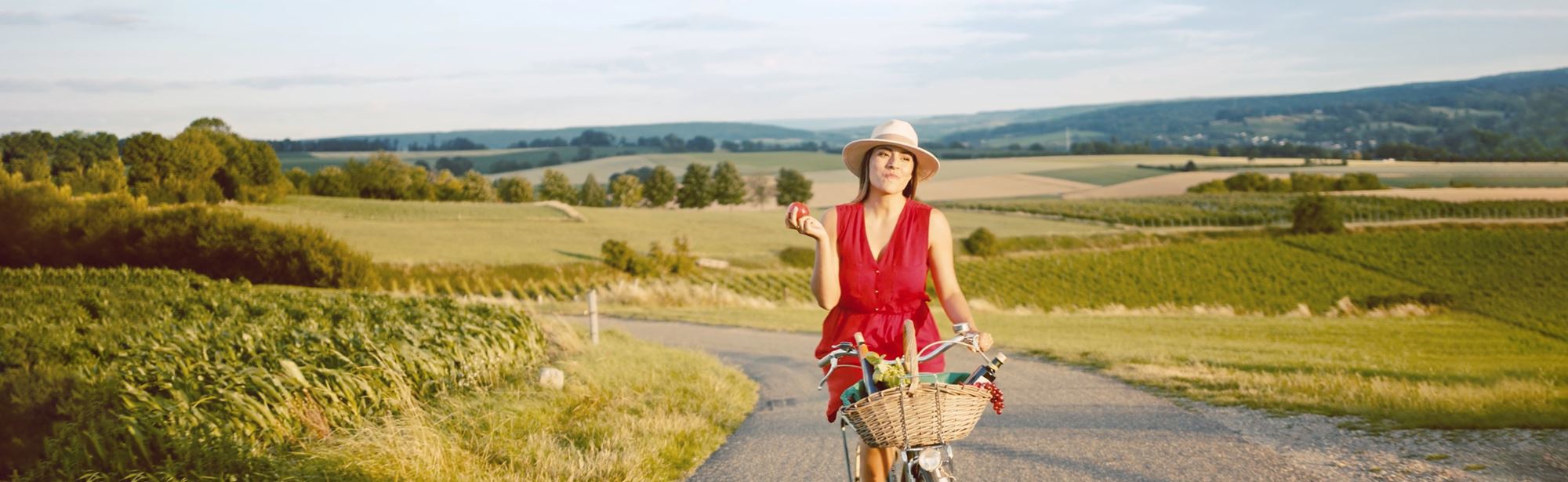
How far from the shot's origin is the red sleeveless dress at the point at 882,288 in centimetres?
447

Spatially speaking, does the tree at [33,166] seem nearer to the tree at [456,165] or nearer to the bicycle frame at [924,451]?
the bicycle frame at [924,451]

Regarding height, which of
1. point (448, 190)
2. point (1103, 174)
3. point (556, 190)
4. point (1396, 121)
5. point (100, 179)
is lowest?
point (556, 190)

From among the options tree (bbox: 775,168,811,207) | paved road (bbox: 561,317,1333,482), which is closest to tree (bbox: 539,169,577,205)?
tree (bbox: 775,168,811,207)

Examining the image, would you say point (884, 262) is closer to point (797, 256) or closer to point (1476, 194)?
point (797, 256)

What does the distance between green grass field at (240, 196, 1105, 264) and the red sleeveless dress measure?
129ft

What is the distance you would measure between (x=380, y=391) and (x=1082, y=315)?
2957 cm

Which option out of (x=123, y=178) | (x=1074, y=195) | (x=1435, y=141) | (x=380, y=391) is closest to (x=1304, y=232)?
(x=1435, y=141)

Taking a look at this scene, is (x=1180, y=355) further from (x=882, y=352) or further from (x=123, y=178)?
(x=123, y=178)

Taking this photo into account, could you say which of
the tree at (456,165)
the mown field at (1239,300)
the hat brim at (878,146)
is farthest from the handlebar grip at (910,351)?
the tree at (456,165)

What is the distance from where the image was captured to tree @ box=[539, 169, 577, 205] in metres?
106

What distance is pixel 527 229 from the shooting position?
65.2 m

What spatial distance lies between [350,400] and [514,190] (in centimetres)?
9466

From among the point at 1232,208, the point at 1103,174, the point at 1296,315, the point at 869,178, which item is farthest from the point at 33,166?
the point at 1103,174

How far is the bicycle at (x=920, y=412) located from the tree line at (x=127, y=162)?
2939 centimetres
